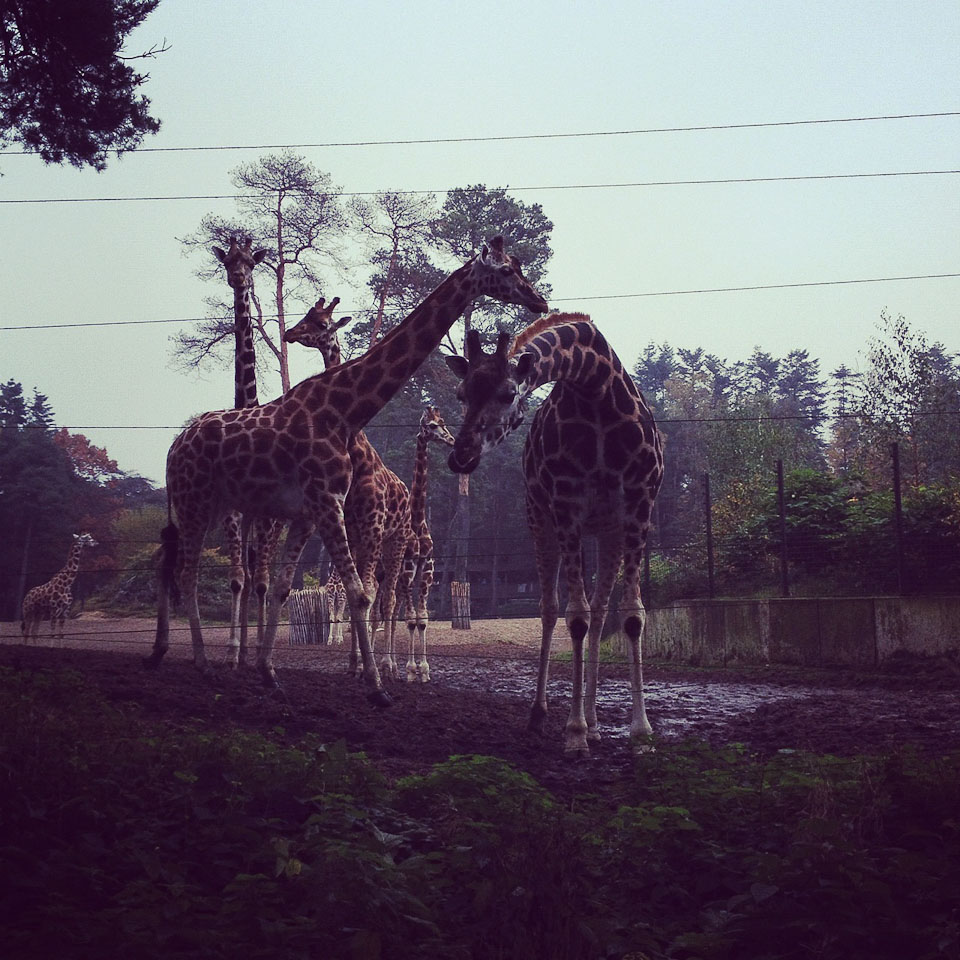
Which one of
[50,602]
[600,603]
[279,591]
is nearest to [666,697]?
[600,603]

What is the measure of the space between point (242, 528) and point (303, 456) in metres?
1.88

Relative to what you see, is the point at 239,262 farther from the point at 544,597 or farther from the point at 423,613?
the point at 544,597

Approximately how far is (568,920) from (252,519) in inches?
294

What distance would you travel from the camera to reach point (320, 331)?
12695 mm

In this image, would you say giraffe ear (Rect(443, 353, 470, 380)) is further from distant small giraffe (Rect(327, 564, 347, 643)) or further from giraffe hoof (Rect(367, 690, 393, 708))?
distant small giraffe (Rect(327, 564, 347, 643))

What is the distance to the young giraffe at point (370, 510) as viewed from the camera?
11875mm

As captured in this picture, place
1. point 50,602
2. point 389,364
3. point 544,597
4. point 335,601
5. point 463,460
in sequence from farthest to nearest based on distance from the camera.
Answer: point 335,601 → point 50,602 → point 389,364 → point 544,597 → point 463,460

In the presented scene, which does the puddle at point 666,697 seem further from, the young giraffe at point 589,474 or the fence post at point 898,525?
the fence post at point 898,525

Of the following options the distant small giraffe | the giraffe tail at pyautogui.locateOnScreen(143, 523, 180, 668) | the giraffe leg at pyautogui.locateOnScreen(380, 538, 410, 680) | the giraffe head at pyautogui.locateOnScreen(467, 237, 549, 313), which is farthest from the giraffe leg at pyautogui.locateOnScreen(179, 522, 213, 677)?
the distant small giraffe

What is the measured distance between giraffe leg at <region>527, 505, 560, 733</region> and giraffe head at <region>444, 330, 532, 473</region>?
1521 millimetres

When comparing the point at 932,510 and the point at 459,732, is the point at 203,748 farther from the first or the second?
the point at 932,510

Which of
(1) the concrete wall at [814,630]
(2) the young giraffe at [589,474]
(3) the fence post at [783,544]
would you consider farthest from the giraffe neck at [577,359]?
(3) the fence post at [783,544]

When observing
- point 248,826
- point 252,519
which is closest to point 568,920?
point 248,826

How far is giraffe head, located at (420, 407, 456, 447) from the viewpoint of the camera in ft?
46.1
